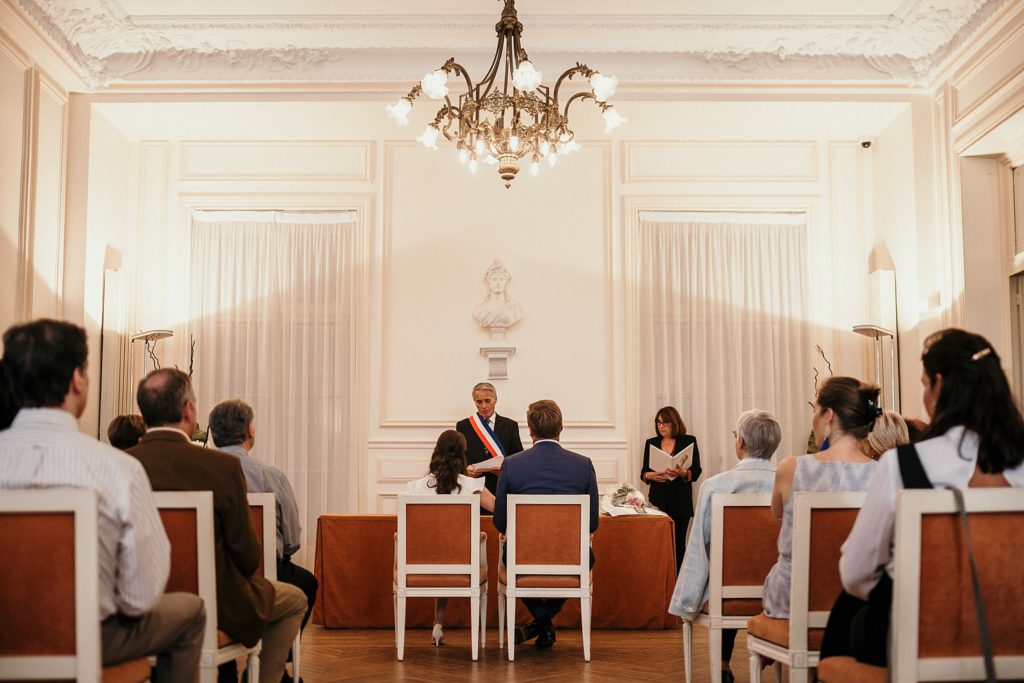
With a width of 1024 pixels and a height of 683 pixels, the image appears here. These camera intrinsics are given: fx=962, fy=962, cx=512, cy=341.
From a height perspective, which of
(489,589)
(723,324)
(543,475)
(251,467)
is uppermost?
(723,324)

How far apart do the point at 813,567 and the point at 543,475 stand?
2.27m

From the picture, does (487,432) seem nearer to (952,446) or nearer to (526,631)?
(526,631)

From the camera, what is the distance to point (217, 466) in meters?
3.13

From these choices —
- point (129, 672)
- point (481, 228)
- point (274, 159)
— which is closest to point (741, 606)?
point (129, 672)

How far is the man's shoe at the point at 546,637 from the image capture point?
5.42 m

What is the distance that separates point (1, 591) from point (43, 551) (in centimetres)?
15

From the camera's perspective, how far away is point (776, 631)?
129 inches

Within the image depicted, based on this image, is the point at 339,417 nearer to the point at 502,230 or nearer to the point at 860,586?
the point at 502,230

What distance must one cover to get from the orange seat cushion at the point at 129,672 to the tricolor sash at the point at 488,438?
4.73 metres

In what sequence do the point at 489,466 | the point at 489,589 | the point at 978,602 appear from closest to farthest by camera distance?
the point at 978,602, the point at 489,589, the point at 489,466

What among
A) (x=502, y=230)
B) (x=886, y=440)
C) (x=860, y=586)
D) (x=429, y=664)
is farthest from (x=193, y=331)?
(x=860, y=586)

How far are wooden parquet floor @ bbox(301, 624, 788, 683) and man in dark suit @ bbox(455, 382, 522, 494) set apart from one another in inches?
61.6

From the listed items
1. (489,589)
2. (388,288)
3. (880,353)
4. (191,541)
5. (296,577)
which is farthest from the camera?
(388,288)

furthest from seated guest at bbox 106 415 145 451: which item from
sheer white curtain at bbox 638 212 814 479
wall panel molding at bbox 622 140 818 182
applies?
wall panel molding at bbox 622 140 818 182
